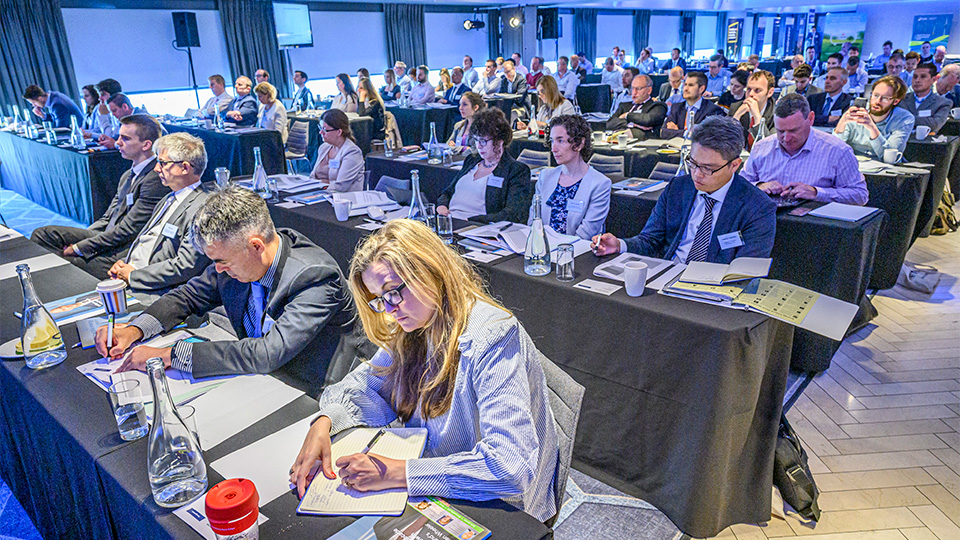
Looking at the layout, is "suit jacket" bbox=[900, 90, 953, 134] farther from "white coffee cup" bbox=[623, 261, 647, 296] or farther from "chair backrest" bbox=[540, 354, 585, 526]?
"chair backrest" bbox=[540, 354, 585, 526]

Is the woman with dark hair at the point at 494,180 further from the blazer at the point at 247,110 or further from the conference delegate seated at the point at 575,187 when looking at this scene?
the blazer at the point at 247,110

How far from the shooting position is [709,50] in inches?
971

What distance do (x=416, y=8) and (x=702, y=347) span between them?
555 inches

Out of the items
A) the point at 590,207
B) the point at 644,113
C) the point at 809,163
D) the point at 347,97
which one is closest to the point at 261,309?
the point at 590,207

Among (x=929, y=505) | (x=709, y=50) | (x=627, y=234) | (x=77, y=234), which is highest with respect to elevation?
(x=709, y=50)

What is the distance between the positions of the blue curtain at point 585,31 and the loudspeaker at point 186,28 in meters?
11.7

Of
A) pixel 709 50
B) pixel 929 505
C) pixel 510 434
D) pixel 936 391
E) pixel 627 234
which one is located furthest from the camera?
pixel 709 50

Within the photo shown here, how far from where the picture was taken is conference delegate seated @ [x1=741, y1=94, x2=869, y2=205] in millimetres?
3059

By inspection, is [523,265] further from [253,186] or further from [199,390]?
[253,186]

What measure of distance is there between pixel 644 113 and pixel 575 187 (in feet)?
10.1

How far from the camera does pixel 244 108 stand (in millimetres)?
7230

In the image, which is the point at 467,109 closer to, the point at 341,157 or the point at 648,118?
the point at 341,157

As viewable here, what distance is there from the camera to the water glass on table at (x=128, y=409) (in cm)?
128

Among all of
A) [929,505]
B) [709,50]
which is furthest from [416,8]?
[709,50]
